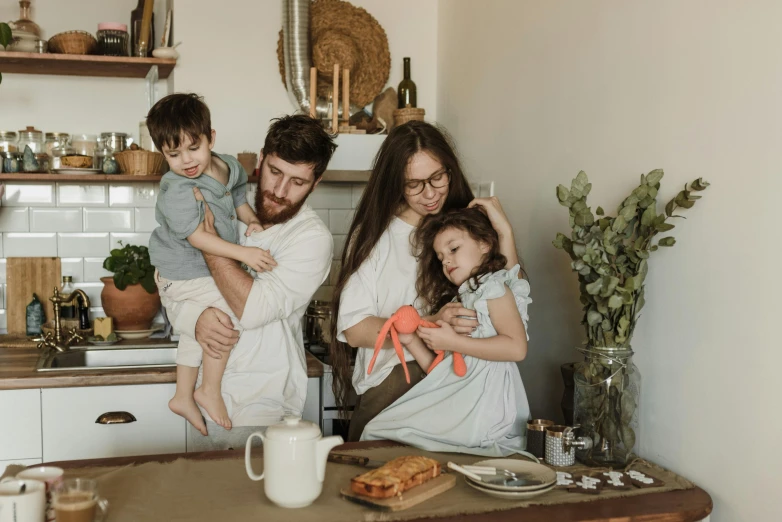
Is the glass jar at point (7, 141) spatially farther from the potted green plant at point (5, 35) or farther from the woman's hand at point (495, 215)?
the woman's hand at point (495, 215)

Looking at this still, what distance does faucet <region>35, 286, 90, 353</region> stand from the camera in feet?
10.4

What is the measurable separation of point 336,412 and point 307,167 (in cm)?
119

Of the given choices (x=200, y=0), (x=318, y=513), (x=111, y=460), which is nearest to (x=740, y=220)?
(x=318, y=513)

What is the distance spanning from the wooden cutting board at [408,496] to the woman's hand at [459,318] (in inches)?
17.6

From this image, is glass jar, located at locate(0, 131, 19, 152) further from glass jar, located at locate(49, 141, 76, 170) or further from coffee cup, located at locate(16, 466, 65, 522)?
coffee cup, located at locate(16, 466, 65, 522)

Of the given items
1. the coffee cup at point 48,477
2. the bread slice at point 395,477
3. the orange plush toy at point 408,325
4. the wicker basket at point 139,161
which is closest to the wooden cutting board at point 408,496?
the bread slice at point 395,477

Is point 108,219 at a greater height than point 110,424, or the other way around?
point 108,219

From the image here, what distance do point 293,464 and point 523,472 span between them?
529 mm

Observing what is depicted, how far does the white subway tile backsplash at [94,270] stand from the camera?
3.60 meters

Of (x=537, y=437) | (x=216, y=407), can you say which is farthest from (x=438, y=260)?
(x=216, y=407)

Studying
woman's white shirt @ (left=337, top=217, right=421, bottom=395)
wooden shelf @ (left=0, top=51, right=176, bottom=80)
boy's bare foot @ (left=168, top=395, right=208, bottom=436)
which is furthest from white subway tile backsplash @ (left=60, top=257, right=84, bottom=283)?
woman's white shirt @ (left=337, top=217, right=421, bottom=395)

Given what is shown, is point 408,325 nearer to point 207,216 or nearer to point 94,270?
point 207,216

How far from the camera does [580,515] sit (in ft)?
5.07

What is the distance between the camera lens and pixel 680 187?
1870 millimetres
